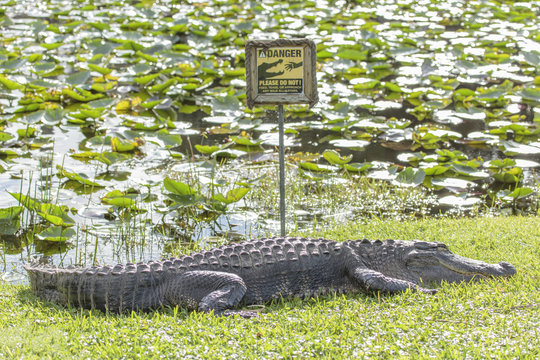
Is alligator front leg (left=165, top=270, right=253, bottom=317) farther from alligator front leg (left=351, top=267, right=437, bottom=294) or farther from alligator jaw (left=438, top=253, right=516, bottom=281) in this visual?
alligator jaw (left=438, top=253, right=516, bottom=281)

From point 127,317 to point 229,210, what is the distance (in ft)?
8.31

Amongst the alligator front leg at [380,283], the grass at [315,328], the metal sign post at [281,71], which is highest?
the metal sign post at [281,71]

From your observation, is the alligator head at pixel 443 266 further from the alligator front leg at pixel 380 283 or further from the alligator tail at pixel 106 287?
the alligator tail at pixel 106 287

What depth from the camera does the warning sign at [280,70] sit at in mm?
4680

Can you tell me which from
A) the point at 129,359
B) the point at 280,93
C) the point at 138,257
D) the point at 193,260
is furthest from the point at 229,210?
the point at 129,359

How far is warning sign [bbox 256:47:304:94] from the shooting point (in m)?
4.68

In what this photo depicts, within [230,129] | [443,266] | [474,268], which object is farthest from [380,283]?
[230,129]

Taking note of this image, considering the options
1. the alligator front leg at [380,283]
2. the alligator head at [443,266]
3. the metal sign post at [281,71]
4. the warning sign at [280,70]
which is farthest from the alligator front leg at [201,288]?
the warning sign at [280,70]

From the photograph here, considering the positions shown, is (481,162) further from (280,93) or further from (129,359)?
(129,359)

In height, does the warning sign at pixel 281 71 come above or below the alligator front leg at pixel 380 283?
above

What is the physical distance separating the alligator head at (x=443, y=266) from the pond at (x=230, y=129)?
157 cm

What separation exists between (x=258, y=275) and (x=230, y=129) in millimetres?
4068

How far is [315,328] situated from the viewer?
3.27 metres

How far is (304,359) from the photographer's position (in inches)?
116
